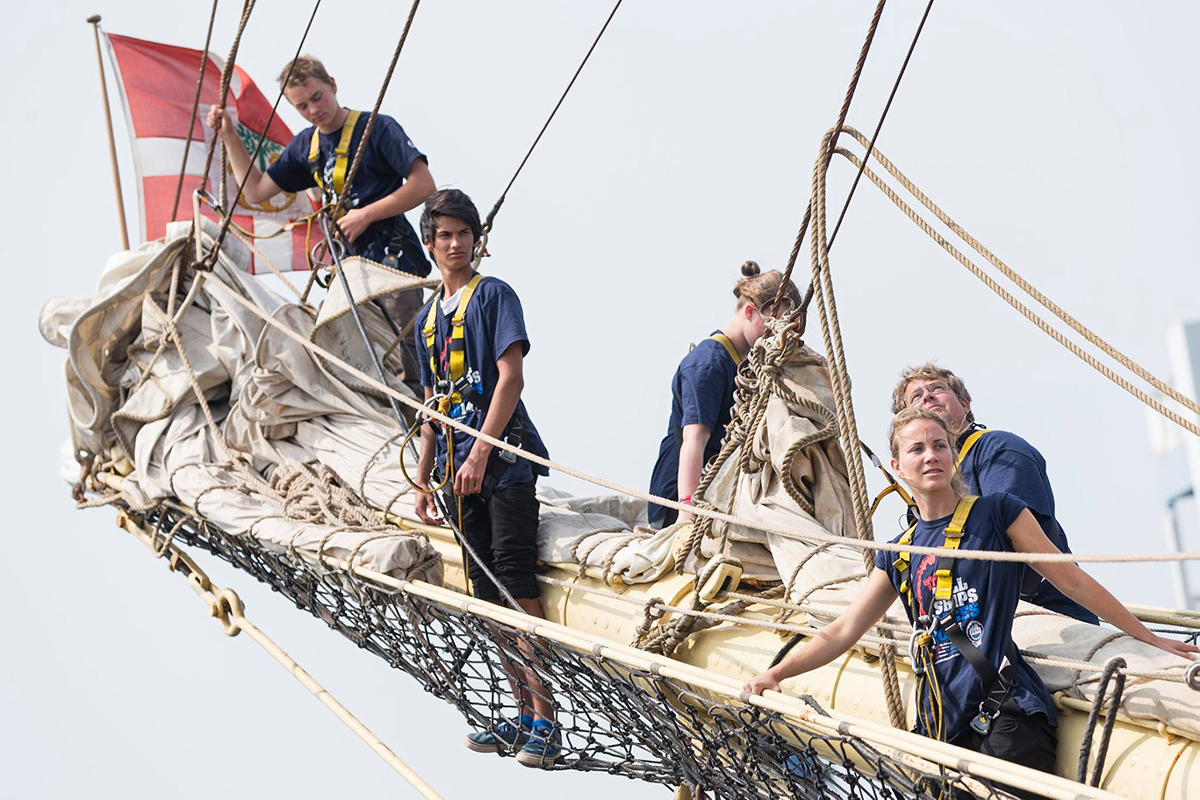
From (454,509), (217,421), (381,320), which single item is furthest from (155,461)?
(454,509)

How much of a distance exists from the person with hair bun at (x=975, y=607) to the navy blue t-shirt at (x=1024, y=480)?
1.15ft

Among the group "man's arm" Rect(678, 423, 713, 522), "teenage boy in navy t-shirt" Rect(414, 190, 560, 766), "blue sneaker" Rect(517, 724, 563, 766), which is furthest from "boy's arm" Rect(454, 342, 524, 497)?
"blue sneaker" Rect(517, 724, 563, 766)

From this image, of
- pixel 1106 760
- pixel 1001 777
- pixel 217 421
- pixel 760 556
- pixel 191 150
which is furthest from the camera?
pixel 191 150

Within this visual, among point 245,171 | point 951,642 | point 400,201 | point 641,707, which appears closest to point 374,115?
point 400,201

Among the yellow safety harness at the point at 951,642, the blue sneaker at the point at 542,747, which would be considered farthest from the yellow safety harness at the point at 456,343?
the yellow safety harness at the point at 951,642

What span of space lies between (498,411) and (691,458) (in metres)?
0.51

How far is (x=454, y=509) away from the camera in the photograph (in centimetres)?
412

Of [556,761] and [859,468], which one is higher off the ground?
[859,468]

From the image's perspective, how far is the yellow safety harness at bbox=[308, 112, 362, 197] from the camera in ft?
18.0

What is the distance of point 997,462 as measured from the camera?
304 cm

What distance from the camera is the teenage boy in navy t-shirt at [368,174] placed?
5.38m

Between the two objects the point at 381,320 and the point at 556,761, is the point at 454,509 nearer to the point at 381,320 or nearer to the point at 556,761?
the point at 556,761

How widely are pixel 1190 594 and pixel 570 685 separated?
20.8 metres

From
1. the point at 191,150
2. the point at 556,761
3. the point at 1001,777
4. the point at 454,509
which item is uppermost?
the point at 191,150
